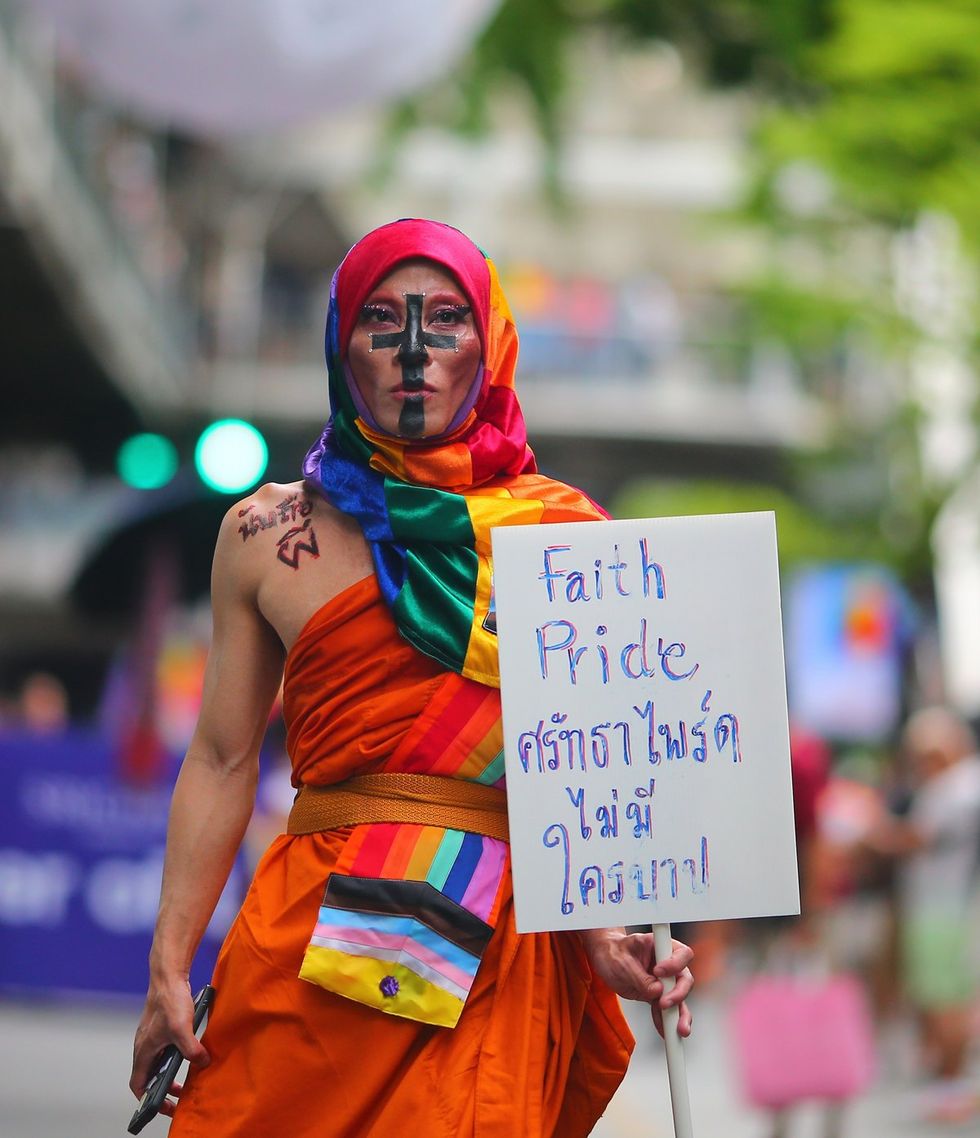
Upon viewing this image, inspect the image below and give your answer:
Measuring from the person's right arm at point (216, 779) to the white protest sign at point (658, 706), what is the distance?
0.45 meters

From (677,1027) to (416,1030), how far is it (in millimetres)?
369

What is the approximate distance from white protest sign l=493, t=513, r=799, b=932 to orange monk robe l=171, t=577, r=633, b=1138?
0.17 m

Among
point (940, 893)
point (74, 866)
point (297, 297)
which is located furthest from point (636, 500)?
point (74, 866)

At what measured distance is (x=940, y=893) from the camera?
10.5 metres

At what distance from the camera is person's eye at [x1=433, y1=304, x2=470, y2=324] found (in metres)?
3.13

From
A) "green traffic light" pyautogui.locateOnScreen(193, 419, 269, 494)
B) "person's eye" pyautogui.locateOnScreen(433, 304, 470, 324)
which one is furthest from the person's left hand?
"green traffic light" pyautogui.locateOnScreen(193, 419, 269, 494)

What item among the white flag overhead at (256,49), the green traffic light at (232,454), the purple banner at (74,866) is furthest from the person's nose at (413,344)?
the purple banner at (74,866)

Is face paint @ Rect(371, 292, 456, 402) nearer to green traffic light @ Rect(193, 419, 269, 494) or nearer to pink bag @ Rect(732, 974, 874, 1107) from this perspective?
pink bag @ Rect(732, 974, 874, 1107)

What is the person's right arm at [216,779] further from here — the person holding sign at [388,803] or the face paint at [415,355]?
the face paint at [415,355]

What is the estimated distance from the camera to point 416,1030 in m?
2.98

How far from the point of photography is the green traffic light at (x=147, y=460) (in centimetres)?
1041

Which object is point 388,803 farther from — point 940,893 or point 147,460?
point 940,893

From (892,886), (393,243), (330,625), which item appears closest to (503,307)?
(393,243)

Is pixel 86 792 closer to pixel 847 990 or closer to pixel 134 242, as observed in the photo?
pixel 847 990
